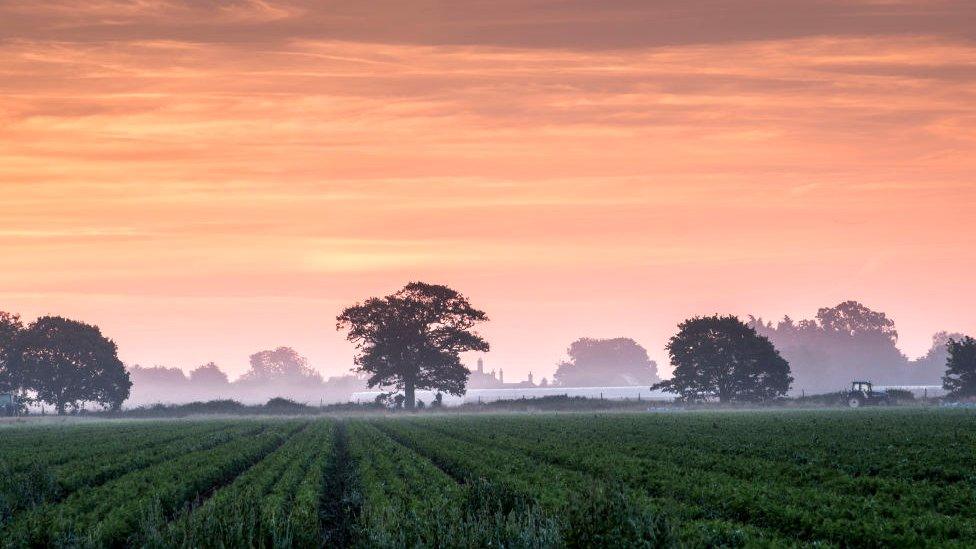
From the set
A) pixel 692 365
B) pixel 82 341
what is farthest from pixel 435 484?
pixel 82 341

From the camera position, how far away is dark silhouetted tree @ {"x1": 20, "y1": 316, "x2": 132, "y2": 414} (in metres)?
134

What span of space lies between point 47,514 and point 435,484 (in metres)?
11.5

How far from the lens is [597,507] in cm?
1920

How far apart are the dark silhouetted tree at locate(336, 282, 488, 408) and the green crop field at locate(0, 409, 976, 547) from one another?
66894 millimetres

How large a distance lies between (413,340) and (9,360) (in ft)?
199

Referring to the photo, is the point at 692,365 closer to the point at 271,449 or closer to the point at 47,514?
the point at 271,449

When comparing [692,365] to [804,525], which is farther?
[692,365]

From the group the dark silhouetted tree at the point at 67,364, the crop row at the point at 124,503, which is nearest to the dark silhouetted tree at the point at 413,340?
the dark silhouetted tree at the point at 67,364

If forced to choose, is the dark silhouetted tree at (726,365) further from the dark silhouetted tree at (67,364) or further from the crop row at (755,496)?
the dark silhouetted tree at (67,364)

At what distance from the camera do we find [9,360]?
13500 centimetres

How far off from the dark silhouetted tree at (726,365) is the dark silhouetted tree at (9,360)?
296 ft

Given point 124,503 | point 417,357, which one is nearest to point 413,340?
point 417,357

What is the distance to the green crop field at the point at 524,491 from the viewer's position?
18.8 metres

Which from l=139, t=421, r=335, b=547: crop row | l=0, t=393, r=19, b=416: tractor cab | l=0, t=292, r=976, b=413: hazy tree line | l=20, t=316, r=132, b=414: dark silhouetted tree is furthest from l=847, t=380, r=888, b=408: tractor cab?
l=0, t=393, r=19, b=416: tractor cab
